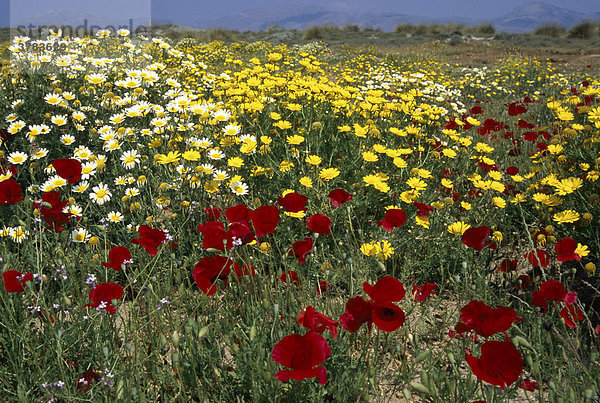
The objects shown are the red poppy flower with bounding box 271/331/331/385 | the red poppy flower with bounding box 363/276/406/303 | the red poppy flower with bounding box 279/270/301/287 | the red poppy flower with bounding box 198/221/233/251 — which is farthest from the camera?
the red poppy flower with bounding box 279/270/301/287

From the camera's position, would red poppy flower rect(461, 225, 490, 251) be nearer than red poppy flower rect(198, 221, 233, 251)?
No

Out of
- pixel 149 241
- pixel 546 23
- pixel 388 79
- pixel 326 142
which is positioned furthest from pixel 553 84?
pixel 546 23

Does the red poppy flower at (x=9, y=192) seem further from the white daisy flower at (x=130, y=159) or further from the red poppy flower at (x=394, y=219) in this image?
the red poppy flower at (x=394, y=219)

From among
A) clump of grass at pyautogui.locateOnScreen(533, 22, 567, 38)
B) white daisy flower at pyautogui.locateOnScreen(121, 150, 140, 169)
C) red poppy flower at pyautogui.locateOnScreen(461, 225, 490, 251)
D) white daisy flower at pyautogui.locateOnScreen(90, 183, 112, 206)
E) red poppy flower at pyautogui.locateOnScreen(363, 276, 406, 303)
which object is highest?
clump of grass at pyautogui.locateOnScreen(533, 22, 567, 38)

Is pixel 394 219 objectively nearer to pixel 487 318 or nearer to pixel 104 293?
pixel 487 318

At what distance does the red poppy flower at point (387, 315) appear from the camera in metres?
1.12

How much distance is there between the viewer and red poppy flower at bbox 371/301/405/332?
3.66ft

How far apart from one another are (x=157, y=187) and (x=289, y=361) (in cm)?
214

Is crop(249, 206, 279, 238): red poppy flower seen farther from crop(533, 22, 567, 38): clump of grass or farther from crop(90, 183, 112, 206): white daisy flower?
crop(533, 22, 567, 38): clump of grass

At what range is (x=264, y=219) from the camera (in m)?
1.51

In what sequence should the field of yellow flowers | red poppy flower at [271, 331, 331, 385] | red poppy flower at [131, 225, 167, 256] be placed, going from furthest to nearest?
red poppy flower at [131, 225, 167, 256] < the field of yellow flowers < red poppy flower at [271, 331, 331, 385]

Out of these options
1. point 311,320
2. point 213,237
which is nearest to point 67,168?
point 213,237

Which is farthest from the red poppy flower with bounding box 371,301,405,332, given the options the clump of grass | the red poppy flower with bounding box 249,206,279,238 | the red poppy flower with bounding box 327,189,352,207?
the clump of grass

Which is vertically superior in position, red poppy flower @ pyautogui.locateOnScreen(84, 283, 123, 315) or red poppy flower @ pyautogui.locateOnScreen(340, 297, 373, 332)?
red poppy flower @ pyautogui.locateOnScreen(340, 297, 373, 332)
